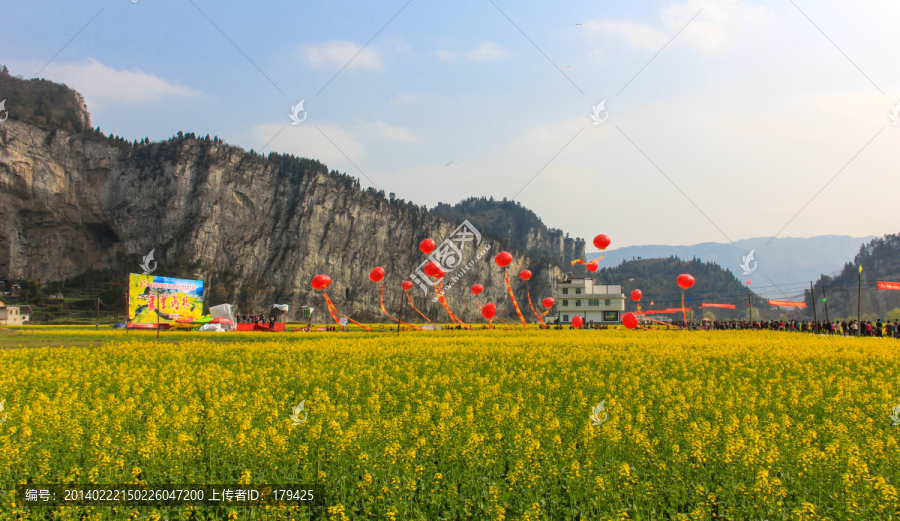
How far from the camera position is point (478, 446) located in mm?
8172

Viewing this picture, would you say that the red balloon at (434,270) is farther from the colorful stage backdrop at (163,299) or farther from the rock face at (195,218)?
the rock face at (195,218)

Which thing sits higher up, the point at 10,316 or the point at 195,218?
the point at 195,218

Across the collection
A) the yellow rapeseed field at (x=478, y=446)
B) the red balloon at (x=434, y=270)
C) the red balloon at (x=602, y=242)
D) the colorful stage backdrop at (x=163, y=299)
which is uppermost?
the red balloon at (x=602, y=242)

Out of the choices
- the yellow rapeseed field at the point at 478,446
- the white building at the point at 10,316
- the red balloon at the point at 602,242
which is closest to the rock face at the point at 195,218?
the white building at the point at 10,316

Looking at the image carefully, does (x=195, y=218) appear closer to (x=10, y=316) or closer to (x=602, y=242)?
(x=10, y=316)

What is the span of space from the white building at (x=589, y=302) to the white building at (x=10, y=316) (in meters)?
89.9

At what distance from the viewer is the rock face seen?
101 meters

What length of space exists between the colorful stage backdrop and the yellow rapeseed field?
47.9 meters

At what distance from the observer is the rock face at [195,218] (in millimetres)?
100812

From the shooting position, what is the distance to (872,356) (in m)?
21.5

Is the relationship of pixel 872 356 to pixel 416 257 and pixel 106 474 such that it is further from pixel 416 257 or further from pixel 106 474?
pixel 416 257

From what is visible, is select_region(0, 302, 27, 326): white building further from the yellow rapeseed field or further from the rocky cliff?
the yellow rapeseed field

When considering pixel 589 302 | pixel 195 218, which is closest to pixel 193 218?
pixel 195 218

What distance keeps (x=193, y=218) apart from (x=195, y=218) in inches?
18.2
